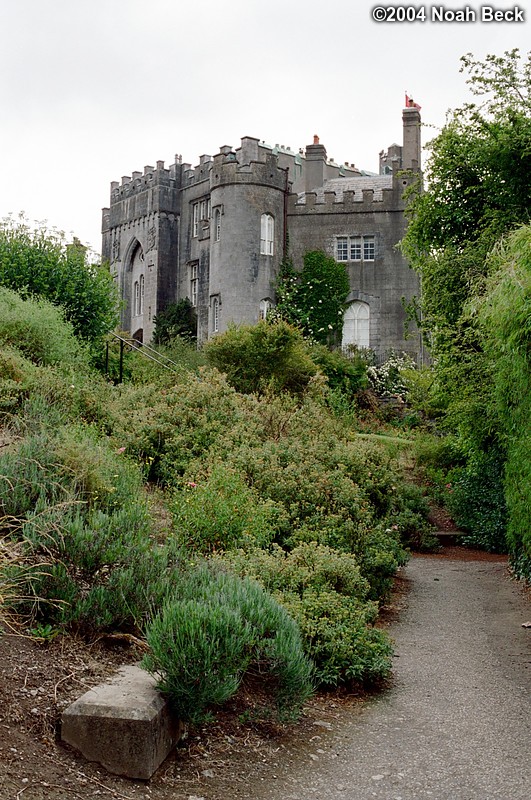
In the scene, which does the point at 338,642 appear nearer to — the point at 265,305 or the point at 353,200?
the point at 265,305

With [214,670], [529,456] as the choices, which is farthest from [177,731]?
[529,456]

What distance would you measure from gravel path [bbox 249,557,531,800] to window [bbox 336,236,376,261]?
29233mm

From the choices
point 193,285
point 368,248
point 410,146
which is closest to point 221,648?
point 368,248

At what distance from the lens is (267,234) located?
3650 centimetres

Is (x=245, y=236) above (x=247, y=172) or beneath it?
beneath

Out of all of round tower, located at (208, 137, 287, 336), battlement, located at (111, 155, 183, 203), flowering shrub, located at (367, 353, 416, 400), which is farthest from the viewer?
battlement, located at (111, 155, 183, 203)

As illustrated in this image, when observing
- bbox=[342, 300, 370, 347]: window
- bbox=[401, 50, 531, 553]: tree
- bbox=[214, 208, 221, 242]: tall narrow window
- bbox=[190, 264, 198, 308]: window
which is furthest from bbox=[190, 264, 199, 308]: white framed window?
bbox=[401, 50, 531, 553]: tree

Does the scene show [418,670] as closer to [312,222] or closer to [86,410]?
[86,410]

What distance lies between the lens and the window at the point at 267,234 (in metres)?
36.2

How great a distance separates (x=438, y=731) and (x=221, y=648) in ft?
5.23

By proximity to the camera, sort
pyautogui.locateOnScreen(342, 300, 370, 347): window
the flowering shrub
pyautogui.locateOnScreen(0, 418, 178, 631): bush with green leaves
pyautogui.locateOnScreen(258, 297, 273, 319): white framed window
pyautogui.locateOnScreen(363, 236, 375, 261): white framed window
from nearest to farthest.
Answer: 1. pyautogui.locateOnScreen(0, 418, 178, 631): bush with green leaves
2. the flowering shrub
3. pyautogui.locateOnScreen(258, 297, 273, 319): white framed window
4. pyautogui.locateOnScreen(342, 300, 370, 347): window
5. pyautogui.locateOnScreen(363, 236, 375, 261): white framed window

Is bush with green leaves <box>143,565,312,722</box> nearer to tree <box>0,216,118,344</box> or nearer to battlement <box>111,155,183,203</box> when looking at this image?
tree <box>0,216,118,344</box>

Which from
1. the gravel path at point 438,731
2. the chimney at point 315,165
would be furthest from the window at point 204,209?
the gravel path at point 438,731

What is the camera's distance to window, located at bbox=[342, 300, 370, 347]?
3634cm
